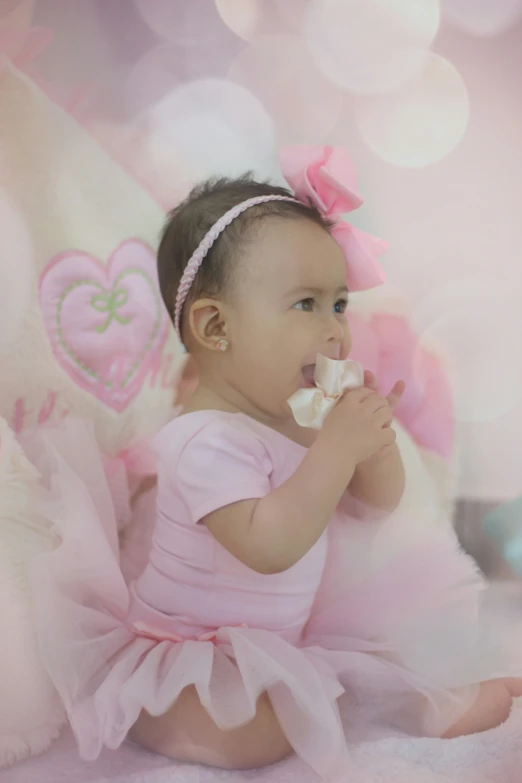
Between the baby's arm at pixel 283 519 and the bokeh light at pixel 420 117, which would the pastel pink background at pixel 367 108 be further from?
the baby's arm at pixel 283 519

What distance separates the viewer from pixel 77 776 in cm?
64

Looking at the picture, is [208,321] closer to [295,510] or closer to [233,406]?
[233,406]

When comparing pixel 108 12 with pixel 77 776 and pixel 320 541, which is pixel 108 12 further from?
pixel 77 776

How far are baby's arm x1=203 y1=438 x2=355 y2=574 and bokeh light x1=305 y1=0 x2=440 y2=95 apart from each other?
0.56 m

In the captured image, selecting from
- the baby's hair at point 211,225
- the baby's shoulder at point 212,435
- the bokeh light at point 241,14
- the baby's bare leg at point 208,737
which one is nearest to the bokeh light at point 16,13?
the bokeh light at point 241,14

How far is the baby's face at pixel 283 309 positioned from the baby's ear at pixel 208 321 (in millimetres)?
15

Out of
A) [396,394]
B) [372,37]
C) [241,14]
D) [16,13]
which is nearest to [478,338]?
[396,394]

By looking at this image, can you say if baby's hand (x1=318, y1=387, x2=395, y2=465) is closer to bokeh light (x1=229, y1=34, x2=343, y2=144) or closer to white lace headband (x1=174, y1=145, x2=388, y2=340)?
white lace headband (x1=174, y1=145, x2=388, y2=340)

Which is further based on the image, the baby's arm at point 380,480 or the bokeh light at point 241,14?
the bokeh light at point 241,14

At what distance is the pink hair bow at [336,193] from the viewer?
79cm

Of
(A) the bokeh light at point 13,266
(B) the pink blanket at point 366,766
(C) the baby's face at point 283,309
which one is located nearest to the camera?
(B) the pink blanket at point 366,766

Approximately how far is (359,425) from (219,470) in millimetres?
149

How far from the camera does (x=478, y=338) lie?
988mm

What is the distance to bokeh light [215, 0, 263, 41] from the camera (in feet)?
3.09
